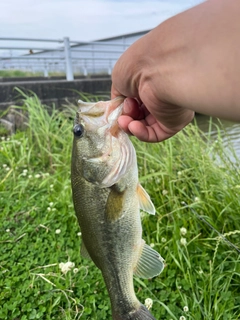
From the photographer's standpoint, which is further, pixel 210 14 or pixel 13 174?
pixel 13 174

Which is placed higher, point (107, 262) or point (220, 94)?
point (220, 94)

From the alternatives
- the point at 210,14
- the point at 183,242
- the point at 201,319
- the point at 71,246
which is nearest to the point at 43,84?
the point at 71,246

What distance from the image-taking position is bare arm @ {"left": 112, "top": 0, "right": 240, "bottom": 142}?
2.88ft

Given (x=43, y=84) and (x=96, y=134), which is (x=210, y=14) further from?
(x=43, y=84)

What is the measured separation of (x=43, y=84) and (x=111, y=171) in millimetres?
6192

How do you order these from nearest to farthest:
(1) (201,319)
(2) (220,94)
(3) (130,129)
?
(2) (220,94) < (3) (130,129) < (1) (201,319)

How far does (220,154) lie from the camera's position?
12.2ft

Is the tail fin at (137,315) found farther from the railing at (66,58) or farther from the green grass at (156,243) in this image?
the railing at (66,58)

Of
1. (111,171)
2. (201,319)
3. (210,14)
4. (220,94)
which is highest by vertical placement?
(210,14)

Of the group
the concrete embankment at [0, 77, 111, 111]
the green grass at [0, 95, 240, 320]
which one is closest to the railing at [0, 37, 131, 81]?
the concrete embankment at [0, 77, 111, 111]

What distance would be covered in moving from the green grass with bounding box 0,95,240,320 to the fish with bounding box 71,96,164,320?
2.15 feet

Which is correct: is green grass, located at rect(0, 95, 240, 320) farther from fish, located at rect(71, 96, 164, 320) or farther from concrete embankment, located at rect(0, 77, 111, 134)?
concrete embankment, located at rect(0, 77, 111, 134)

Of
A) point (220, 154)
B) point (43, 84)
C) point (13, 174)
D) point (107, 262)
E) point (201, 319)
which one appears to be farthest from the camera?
point (43, 84)

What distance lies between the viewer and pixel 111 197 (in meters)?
1.72
